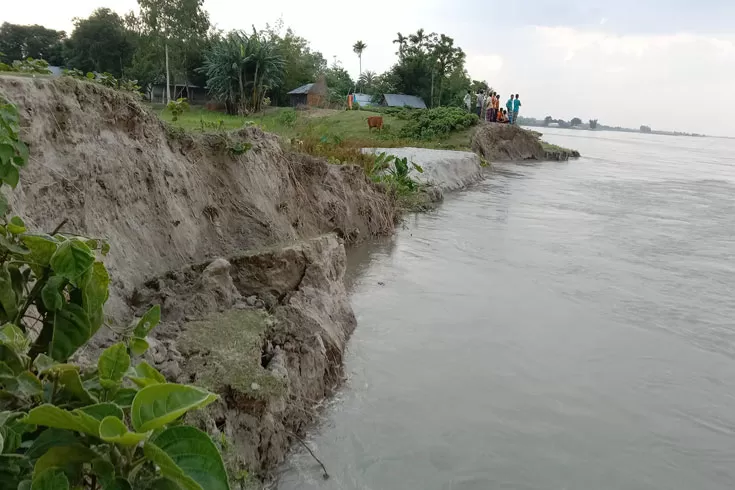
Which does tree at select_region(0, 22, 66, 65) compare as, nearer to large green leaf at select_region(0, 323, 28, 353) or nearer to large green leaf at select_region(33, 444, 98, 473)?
large green leaf at select_region(0, 323, 28, 353)

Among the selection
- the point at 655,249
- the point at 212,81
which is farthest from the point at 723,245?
the point at 212,81

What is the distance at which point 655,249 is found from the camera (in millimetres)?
10844

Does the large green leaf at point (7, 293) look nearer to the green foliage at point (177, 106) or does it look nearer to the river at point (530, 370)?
the river at point (530, 370)

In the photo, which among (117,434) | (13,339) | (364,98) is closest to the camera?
(117,434)

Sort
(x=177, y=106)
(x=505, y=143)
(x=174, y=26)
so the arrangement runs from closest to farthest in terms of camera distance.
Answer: (x=177, y=106) → (x=505, y=143) → (x=174, y=26)

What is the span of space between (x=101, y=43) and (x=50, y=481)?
44.8 m

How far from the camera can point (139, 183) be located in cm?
505

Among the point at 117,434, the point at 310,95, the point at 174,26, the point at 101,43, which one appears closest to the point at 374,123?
the point at 310,95

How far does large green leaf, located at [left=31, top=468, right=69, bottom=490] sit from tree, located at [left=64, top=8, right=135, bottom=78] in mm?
43104

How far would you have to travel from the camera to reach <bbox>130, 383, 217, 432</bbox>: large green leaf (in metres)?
1.02

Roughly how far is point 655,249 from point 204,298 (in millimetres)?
9304

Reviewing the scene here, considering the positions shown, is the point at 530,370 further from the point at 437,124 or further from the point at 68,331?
the point at 437,124

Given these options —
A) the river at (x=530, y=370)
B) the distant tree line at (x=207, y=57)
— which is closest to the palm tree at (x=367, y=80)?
the distant tree line at (x=207, y=57)

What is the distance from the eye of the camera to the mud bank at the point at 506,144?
90.0 ft
